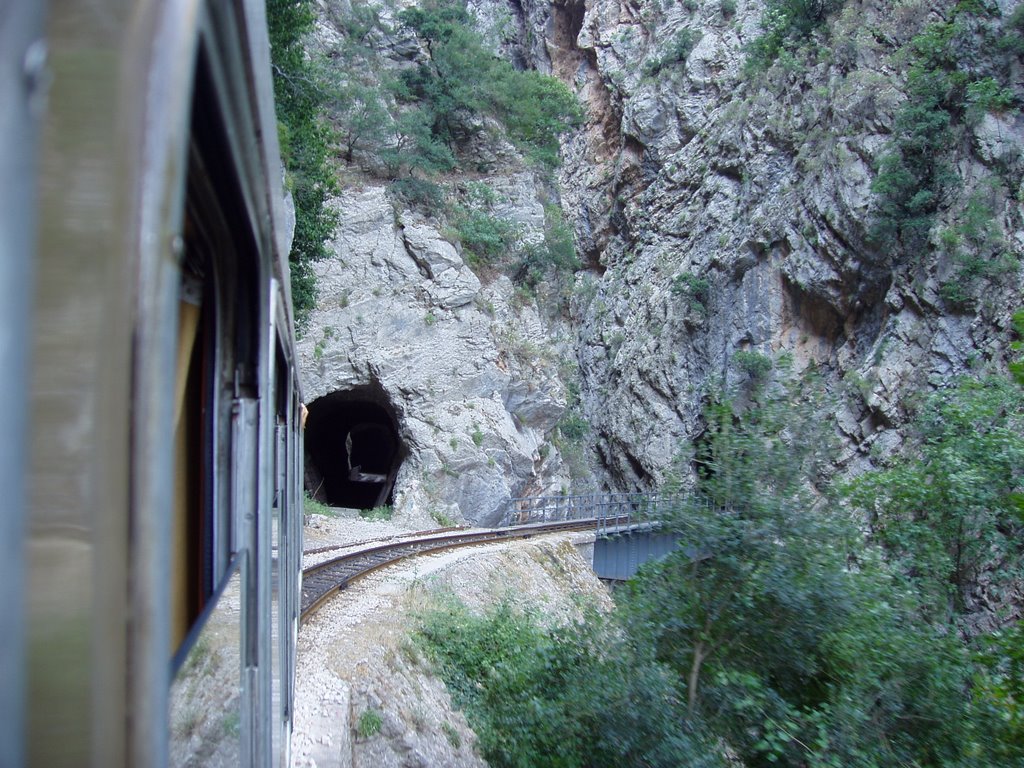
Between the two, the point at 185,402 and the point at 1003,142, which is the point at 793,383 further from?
the point at 1003,142

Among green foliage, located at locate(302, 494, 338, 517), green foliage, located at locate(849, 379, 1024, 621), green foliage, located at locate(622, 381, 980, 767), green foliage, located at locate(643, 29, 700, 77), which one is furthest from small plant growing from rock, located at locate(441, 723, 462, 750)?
green foliage, located at locate(643, 29, 700, 77)

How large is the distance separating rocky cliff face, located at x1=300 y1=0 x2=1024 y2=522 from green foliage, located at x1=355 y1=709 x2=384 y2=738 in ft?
43.3

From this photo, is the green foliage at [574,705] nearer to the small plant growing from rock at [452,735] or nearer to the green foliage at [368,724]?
the small plant growing from rock at [452,735]

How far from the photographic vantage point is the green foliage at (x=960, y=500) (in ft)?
35.6

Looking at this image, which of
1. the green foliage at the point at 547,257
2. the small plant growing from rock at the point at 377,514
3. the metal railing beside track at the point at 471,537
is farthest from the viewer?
the green foliage at the point at 547,257

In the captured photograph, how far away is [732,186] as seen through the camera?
109 feet

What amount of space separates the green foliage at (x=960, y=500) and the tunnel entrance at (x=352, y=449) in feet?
53.3

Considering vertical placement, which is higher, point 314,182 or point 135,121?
point 314,182

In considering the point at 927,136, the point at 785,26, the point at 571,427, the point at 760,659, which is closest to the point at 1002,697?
the point at 760,659

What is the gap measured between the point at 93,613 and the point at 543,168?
35.9 metres

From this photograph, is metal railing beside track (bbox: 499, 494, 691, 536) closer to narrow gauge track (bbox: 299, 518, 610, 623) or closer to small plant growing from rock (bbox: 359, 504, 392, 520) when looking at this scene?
narrow gauge track (bbox: 299, 518, 610, 623)

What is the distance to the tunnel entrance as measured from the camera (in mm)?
26109

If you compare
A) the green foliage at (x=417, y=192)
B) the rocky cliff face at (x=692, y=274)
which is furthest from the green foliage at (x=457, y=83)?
the green foliage at (x=417, y=192)

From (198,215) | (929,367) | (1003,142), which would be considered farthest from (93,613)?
(1003,142)
